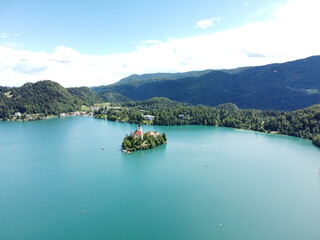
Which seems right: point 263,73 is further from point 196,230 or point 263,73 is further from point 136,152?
point 196,230

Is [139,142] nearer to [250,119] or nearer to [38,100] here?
[250,119]

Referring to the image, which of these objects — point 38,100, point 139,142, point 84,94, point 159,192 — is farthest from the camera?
point 84,94

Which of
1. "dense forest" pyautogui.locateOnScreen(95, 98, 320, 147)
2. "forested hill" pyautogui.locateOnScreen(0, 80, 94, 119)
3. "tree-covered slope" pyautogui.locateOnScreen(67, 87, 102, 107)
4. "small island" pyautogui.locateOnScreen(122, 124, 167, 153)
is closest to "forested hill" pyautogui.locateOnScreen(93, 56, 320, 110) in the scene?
"dense forest" pyautogui.locateOnScreen(95, 98, 320, 147)

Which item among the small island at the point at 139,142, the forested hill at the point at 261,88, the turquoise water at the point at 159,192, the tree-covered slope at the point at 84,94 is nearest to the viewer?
the turquoise water at the point at 159,192

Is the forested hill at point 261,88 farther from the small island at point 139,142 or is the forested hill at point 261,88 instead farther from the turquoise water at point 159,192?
the small island at point 139,142

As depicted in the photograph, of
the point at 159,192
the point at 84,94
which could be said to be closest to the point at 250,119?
the point at 159,192

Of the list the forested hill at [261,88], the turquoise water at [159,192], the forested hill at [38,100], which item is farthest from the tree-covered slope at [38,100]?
the forested hill at [261,88]
